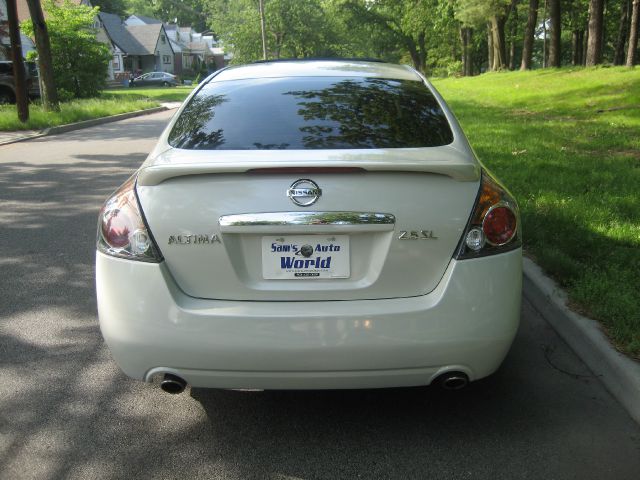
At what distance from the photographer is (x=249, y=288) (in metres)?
2.63

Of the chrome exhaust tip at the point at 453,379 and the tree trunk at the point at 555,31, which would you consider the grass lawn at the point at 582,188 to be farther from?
the tree trunk at the point at 555,31

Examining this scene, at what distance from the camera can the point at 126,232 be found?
2.73 metres

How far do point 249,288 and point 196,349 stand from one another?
0.32 meters

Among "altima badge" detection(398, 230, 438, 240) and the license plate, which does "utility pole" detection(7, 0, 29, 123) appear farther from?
"altima badge" detection(398, 230, 438, 240)

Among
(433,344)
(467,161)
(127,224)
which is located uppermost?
(467,161)

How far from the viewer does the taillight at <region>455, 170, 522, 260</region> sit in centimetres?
269

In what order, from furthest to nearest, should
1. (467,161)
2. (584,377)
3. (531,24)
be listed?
(531,24), (584,377), (467,161)

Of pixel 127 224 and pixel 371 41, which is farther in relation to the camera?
pixel 371 41

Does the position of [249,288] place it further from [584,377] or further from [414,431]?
[584,377]

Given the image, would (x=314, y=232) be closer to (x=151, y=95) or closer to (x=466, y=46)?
(x=151, y=95)

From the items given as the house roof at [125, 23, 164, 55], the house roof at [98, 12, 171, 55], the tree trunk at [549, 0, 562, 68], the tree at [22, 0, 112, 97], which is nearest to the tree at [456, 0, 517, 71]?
the tree trunk at [549, 0, 562, 68]

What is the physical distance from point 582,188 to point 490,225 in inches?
181

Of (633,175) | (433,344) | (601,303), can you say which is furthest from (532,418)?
(633,175)

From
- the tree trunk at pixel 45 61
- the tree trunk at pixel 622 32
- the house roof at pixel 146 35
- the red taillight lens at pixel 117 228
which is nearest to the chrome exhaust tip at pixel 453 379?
the red taillight lens at pixel 117 228
